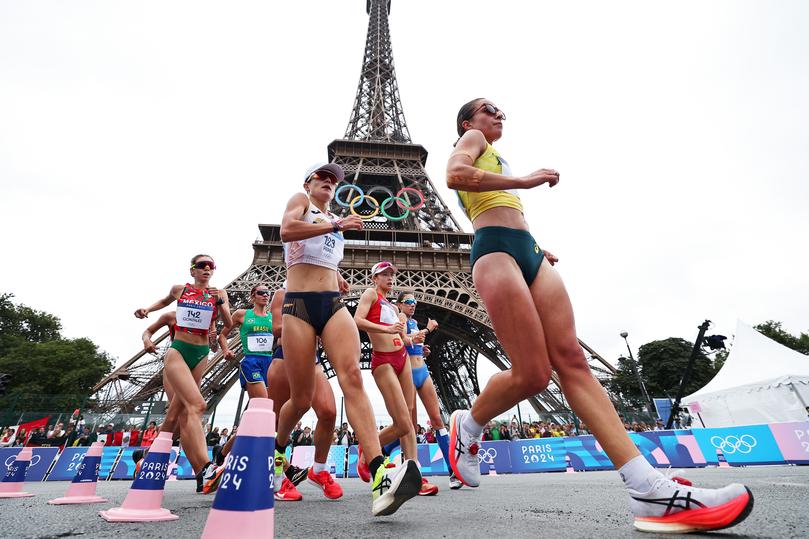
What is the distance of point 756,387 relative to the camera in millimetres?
13570

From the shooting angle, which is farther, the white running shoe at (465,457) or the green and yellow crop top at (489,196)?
the white running shoe at (465,457)

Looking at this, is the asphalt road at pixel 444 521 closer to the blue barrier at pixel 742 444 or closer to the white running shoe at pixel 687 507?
the white running shoe at pixel 687 507

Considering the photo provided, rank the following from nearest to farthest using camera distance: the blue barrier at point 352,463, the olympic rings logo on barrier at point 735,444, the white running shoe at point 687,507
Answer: the white running shoe at point 687,507
the olympic rings logo on barrier at point 735,444
the blue barrier at point 352,463

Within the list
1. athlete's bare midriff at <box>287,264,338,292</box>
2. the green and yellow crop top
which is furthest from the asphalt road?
the green and yellow crop top

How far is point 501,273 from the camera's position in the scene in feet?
7.50

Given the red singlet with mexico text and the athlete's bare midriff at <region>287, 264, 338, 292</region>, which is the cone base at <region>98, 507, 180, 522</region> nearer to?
the athlete's bare midriff at <region>287, 264, 338, 292</region>

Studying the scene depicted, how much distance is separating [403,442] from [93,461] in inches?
115

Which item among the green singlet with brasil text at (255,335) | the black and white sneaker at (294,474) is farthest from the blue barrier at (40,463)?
the black and white sneaker at (294,474)

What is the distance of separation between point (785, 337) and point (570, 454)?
149 feet

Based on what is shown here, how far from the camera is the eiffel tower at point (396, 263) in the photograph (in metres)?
19.5

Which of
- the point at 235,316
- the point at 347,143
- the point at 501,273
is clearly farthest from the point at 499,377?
the point at 347,143

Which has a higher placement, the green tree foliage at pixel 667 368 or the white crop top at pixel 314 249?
the green tree foliage at pixel 667 368

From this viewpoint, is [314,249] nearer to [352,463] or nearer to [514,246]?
[514,246]

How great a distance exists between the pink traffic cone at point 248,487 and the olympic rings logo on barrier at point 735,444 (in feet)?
35.9
